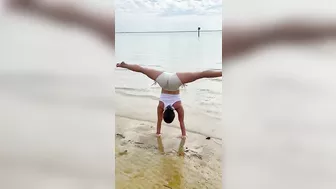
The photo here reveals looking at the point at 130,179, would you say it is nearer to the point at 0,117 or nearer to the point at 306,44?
the point at 0,117

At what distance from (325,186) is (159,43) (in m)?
0.84

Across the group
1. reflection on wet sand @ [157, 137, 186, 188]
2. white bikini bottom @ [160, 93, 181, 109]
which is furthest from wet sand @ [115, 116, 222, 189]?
white bikini bottom @ [160, 93, 181, 109]

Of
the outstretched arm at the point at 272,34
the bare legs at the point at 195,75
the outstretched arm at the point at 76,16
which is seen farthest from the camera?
the outstretched arm at the point at 76,16

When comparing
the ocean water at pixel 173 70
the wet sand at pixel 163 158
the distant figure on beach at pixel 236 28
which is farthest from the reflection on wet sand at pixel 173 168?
the distant figure on beach at pixel 236 28

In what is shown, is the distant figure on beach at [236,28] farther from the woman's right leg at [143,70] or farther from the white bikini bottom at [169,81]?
the white bikini bottom at [169,81]

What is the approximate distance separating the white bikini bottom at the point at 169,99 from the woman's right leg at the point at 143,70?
86 mm

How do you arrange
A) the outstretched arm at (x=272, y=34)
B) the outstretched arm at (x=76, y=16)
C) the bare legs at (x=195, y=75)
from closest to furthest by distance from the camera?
the outstretched arm at (x=272, y=34) → the bare legs at (x=195, y=75) → the outstretched arm at (x=76, y=16)

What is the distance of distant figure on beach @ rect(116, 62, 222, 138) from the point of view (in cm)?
145

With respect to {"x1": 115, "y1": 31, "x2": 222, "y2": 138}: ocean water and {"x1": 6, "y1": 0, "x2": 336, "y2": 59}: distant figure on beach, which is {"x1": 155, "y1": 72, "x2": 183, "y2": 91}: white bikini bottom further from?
{"x1": 6, "y1": 0, "x2": 336, "y2": 59}: distant figure on beach

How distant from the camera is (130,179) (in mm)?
1512

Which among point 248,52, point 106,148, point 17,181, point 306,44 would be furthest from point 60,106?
point 306,44

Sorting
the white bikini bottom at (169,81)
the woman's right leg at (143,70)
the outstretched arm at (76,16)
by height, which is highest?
the outstretched arm at (76,16)

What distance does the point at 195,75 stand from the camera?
1.44 metres

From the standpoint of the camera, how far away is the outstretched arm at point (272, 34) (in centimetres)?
129
